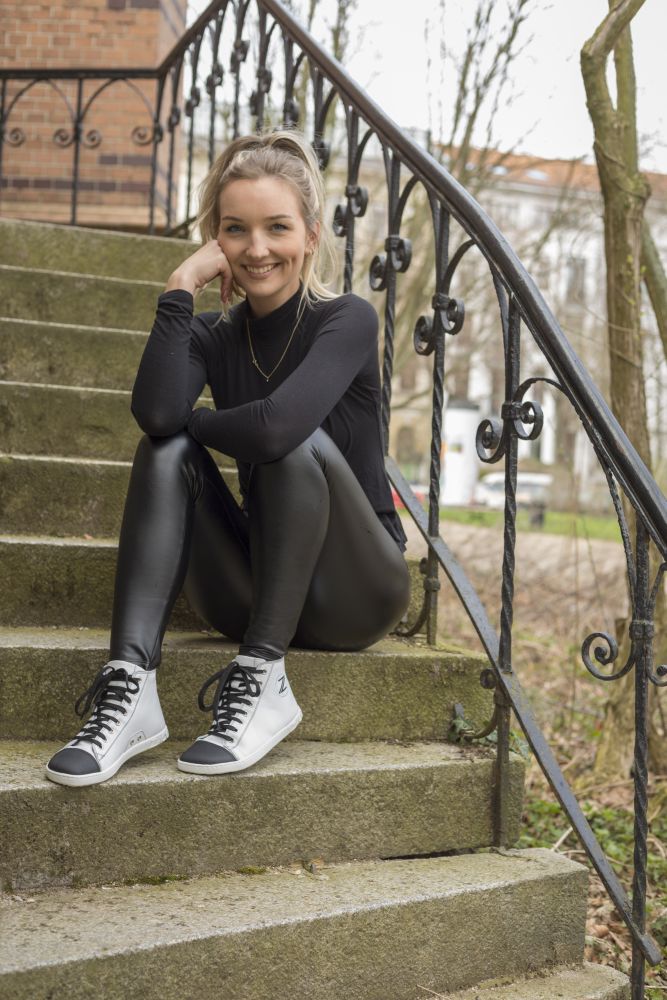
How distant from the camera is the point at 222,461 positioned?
305 centimetres

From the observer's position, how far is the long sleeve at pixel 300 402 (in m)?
2.03

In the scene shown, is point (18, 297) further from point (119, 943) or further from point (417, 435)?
point (417, 435)

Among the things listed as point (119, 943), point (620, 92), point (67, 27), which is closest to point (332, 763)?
point (119, 943)

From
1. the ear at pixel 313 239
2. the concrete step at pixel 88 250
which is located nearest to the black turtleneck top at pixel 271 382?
the ear at pixel 313 239

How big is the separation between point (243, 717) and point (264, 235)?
3.40 ft

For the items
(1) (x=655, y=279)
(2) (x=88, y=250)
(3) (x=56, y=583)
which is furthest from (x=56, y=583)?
(1) (x=655, y=279)

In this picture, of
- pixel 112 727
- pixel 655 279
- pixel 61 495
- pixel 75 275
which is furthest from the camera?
pixel 655 279

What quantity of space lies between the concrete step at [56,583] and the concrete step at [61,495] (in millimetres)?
229

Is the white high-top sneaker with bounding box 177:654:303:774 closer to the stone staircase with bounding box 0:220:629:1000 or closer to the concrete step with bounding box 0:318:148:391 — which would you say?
the stone staircase with bounding box 0:220:629:1000

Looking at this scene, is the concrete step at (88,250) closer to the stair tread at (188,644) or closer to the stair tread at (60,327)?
the stair tread at (60,327)

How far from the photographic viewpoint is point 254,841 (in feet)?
6.50

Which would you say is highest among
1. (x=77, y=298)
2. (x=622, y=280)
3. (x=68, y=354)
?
(x=622, y=280)

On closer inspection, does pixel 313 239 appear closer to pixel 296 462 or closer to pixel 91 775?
pixel 296 462

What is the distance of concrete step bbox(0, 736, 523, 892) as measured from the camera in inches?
72.1
